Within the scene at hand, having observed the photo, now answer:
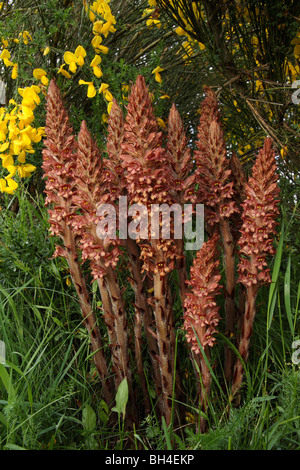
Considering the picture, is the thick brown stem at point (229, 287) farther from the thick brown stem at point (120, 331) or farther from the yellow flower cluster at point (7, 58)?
the yellow flower cluster at point (7, 58)

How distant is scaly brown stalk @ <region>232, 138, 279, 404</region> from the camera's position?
1513 mm

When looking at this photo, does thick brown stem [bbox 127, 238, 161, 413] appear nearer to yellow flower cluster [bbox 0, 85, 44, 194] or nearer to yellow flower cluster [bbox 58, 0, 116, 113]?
yellow flower cluster [bbox 0, 85, 44, 194]

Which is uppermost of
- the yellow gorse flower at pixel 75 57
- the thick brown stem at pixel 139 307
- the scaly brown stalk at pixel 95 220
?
the yellow gorse flower at pixel 75 57

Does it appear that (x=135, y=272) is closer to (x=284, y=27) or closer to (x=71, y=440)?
(x=71, y=440)

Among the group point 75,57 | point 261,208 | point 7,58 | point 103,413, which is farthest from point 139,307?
point 7,58

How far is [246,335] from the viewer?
1.63 meters

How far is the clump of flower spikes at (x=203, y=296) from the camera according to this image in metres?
1.45

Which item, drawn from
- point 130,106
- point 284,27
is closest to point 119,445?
point 130,106

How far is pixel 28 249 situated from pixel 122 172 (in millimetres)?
1030

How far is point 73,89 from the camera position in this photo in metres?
3.32
